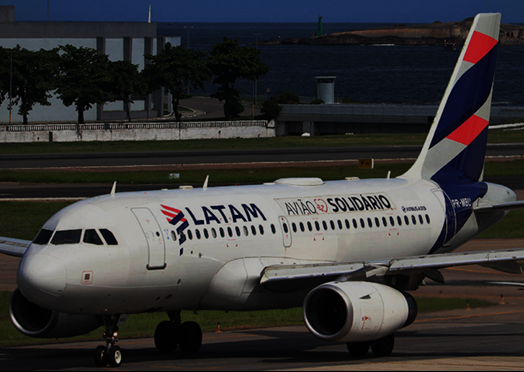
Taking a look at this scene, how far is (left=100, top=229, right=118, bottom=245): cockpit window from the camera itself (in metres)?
27.7

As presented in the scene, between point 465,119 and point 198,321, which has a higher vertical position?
point 465,119

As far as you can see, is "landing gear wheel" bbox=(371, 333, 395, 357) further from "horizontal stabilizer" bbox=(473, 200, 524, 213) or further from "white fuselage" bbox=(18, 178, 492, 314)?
"horizontal stabilizer" bbox=(473, 200, 524, 213)

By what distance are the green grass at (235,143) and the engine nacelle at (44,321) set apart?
8519cm

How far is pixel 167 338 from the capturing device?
104 feet

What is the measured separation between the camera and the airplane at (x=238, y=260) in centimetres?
2753

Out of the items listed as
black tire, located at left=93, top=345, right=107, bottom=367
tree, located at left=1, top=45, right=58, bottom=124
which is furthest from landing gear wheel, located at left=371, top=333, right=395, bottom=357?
tree, located at left=1, top=45, right=58, bottom=124

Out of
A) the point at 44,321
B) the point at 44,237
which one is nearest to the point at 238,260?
the point at 44,237

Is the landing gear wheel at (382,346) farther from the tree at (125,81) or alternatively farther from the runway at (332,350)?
the tree at (125,81)

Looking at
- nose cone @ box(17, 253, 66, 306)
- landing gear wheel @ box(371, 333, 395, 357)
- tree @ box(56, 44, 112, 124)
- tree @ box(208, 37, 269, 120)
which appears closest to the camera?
nose cone @ box(17, 253, 66, 306)

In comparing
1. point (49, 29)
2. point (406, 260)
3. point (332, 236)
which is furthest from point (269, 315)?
point (49, 29)

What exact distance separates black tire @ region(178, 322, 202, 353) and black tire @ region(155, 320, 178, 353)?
23cm

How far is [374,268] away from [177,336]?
7.43m

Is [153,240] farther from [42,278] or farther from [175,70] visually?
[175,70]

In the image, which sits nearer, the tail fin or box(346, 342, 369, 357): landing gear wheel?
box(346, 342, 369, 357): landing gear wheel
